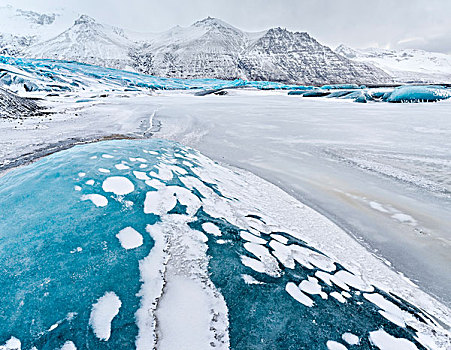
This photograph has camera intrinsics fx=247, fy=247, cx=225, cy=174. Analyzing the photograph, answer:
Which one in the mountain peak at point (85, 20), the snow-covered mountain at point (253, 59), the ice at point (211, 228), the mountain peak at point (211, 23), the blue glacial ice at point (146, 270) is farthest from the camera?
the mountain peak at point (211, 23)

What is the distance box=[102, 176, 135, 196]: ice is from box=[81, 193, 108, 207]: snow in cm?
10

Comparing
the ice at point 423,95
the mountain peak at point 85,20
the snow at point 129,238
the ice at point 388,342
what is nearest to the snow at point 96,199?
the snow at point 129,238

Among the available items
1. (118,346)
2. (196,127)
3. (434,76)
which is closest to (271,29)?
(434,76)

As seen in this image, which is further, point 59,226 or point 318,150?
point 318,150

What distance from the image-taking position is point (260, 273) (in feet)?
4.49

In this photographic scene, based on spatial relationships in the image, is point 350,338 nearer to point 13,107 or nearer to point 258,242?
point 258,242

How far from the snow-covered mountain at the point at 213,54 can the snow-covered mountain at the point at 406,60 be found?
24.8 m

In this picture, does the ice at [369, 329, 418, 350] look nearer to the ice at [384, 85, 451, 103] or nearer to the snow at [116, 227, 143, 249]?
the snow at [116, 227, 143, 249]

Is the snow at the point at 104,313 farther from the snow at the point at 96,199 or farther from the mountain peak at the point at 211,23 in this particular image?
the mountain peak at the point at 211,23

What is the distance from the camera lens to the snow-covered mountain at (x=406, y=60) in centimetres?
10425

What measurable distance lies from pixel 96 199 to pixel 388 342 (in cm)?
185

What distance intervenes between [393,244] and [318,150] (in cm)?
278

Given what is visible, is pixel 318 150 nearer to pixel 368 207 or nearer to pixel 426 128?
pixel 368 207

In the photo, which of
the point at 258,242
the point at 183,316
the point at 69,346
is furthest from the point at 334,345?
the point at 69,346
